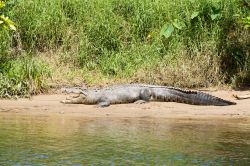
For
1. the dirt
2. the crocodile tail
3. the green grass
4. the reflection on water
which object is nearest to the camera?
the reflection on water

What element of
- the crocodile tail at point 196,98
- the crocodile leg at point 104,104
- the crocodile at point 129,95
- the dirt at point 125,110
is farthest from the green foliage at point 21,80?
the crocodile tail at point 196,98

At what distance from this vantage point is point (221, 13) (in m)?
12.3

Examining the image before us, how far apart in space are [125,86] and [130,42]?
78.8 inches

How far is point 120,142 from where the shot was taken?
7.89 m

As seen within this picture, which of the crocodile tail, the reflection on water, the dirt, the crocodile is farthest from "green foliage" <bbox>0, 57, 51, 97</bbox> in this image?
the crocodile tail

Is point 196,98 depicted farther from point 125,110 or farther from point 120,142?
point 120,142

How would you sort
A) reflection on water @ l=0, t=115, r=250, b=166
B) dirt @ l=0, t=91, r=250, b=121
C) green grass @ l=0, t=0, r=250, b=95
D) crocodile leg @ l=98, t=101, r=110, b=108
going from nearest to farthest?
1. reflection on water @ l=0, t=115, r=250, b=166
2. dirt @ l=0, t=91, r=250, b=121
3. crocodile leg @ l=98, t=101, r=110, b=108
4. green grass @ l=0, t=0, r=250, b=95

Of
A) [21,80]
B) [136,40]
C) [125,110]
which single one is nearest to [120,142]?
[125,110]

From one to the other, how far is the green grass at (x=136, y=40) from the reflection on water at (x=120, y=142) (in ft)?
7.71

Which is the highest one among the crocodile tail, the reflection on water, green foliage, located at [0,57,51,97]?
green foliage, located at [0,57,51,97]

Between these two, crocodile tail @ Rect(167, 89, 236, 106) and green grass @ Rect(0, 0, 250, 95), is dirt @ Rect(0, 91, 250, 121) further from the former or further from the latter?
green grass @ Rect(0, 0, 250, 95)

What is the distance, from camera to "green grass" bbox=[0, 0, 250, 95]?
11656mm

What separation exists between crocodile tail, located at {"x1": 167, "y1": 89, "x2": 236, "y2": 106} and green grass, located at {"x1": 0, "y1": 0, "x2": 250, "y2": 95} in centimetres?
90

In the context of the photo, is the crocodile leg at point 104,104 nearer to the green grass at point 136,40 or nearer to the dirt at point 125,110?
the dirt at point 125,110
